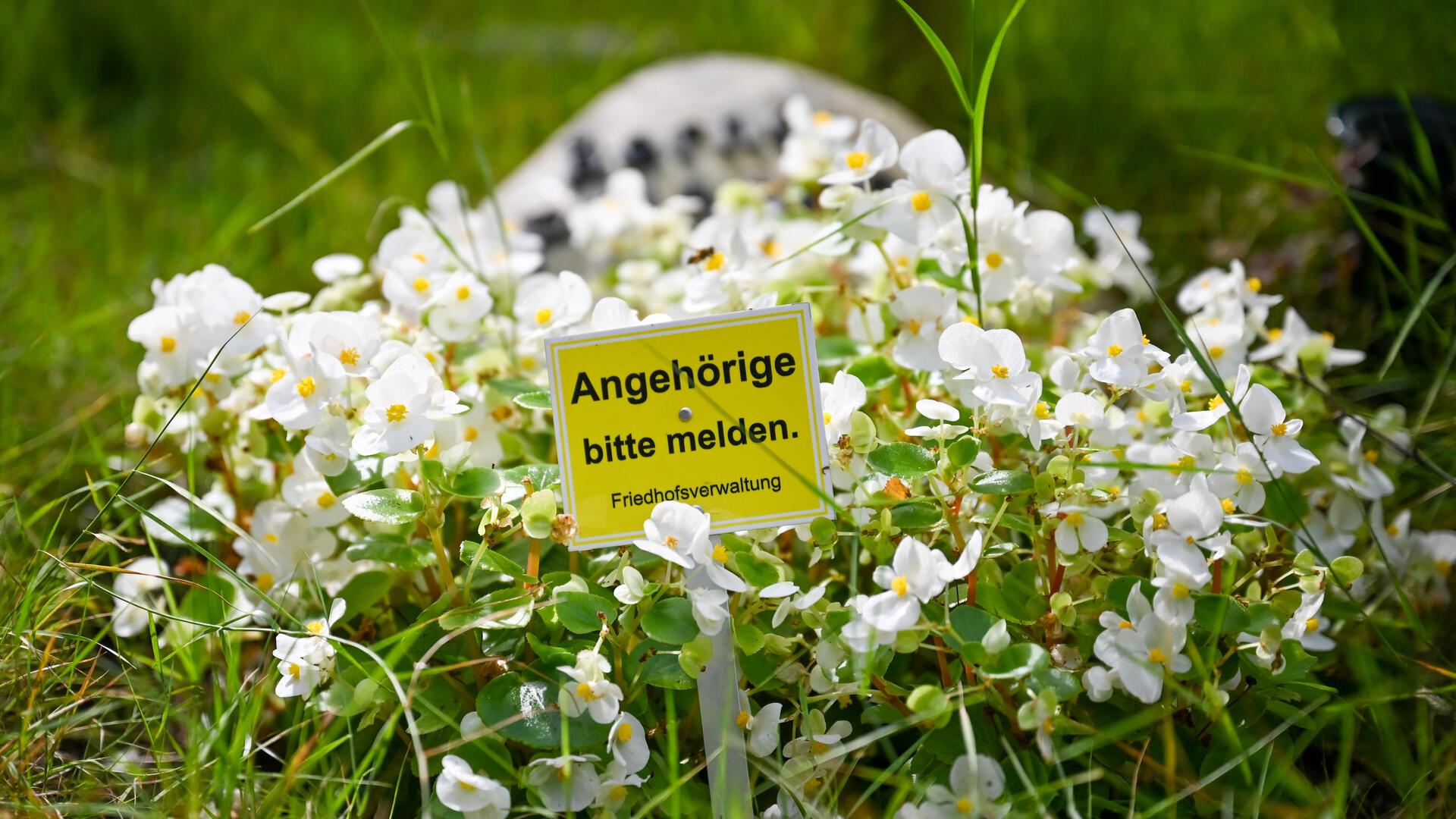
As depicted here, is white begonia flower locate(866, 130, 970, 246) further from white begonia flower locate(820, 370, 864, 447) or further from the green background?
the green background

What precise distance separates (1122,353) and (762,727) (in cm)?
44

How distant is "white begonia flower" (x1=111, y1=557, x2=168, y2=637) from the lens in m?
1.05

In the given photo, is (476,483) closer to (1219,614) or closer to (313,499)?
(313,499)

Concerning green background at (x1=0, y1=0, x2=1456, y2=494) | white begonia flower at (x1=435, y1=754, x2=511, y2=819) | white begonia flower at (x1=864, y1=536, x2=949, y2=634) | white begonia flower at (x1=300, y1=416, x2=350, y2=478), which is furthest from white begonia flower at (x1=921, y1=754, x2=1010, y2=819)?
green background at (x1=0, y1=0, x2=1456, y2=494)

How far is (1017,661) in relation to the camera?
0.81 m

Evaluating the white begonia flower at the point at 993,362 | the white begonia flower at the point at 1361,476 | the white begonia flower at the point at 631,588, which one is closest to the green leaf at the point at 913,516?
the white begonia flower at the point at 993,362

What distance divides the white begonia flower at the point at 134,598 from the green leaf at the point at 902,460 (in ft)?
2.28

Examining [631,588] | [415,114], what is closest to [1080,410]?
[631,588]

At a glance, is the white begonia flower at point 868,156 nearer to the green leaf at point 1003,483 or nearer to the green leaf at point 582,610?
the green leaf at point 1003,483

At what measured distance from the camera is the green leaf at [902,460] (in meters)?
0.88

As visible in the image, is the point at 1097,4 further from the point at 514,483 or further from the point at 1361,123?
the point at 514,483

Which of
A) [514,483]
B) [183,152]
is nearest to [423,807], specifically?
[514,483]

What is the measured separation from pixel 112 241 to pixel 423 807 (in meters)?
1.86

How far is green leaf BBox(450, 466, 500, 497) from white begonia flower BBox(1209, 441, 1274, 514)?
2.03ft
